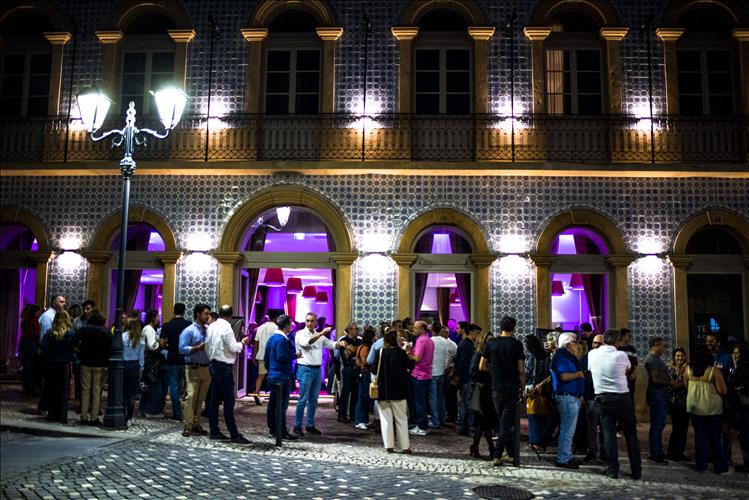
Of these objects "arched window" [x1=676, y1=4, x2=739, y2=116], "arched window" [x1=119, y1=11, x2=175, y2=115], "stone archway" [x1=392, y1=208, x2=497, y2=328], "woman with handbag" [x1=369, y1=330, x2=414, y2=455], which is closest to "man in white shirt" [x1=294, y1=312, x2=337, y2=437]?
"woman with handbag" [x1=369, y1=330, x2=414, y2=455]

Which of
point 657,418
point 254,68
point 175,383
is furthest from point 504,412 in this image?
point 254,68

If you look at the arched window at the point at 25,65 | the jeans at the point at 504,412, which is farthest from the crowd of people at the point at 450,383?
the arched window at the point at 25,65

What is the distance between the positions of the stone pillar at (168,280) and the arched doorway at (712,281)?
1003 cm

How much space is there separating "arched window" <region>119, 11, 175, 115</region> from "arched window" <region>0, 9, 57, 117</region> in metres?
1.72

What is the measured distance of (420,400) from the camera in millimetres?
10594

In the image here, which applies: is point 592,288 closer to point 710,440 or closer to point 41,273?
point 710,440

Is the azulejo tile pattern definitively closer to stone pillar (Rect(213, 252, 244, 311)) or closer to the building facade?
the building facade

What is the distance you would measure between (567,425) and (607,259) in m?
6.25

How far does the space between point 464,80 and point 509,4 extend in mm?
1864

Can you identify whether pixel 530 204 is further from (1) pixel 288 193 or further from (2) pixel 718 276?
(1) pixel 288 193

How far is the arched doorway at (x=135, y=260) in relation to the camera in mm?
14031

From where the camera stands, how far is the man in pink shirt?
10.5m

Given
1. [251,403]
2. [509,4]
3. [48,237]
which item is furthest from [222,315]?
[509,4]

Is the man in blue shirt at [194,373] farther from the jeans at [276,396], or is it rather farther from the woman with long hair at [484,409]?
the woman with long hair at [484,409]
